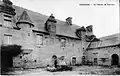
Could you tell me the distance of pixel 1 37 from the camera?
42.8 feet

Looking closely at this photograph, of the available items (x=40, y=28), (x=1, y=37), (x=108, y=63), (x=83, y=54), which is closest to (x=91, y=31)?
(x=83, y=54)

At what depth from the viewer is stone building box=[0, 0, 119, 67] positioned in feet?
45.7

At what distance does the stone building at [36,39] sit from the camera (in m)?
13.9

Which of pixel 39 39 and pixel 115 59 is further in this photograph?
pixel 115 59

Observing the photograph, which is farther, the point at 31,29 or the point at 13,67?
the point at 31,29

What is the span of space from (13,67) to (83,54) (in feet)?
51.5

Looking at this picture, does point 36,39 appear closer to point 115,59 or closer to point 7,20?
point 7,20

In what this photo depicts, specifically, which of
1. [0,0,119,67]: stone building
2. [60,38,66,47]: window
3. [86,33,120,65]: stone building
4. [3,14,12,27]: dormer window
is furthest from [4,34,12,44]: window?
[86,33,120,65]: stone building

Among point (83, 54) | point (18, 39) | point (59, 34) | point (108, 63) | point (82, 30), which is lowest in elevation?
point (108, 63)

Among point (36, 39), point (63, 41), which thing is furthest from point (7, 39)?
point (63, 41)

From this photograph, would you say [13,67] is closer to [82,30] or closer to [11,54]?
[11,54]

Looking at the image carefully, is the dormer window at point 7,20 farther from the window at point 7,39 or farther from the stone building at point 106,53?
the stone building at point 106,53

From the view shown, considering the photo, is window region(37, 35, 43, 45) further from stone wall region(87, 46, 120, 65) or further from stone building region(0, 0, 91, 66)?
stone wall region(87, 46, 120, 65)

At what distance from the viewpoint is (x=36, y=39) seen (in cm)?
1662
